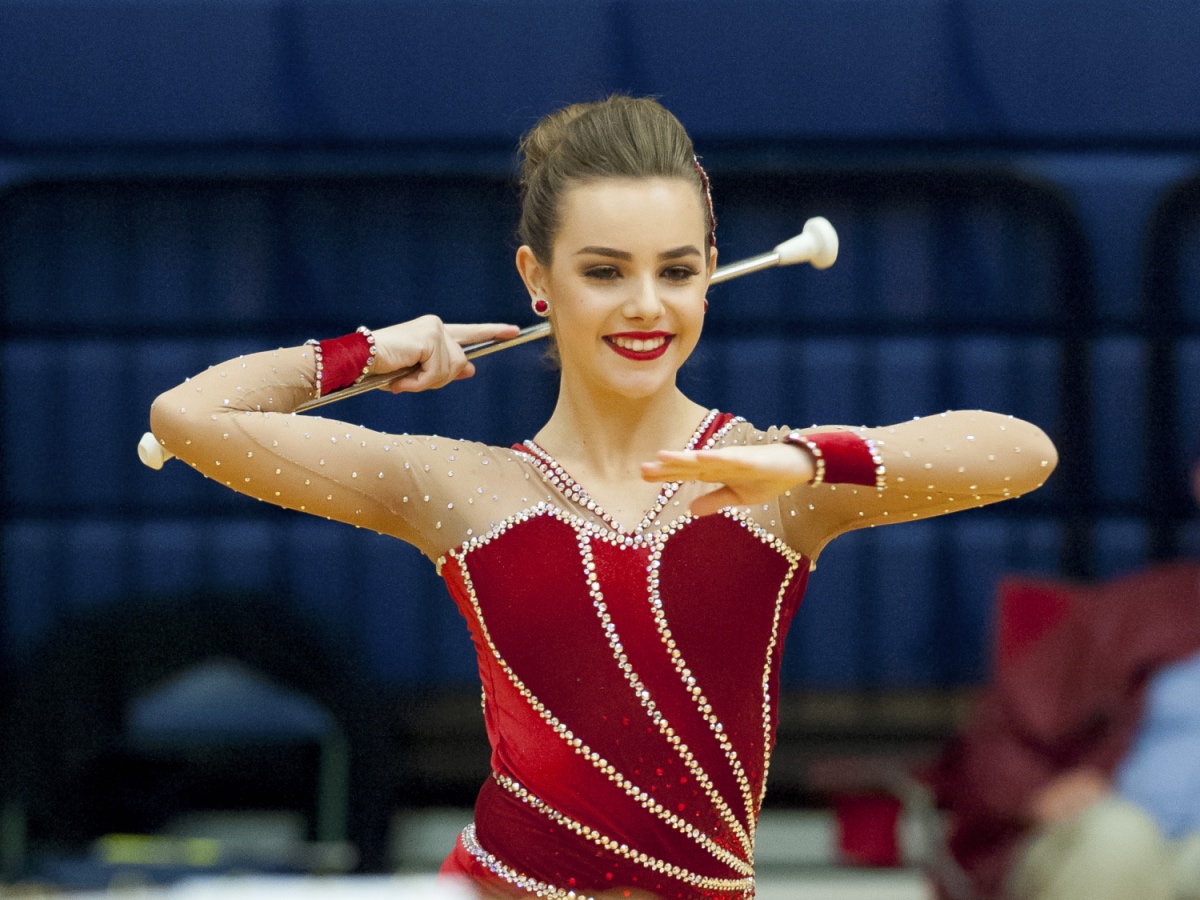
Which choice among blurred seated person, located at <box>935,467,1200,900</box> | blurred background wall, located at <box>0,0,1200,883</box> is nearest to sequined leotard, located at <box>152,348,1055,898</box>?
blurred seated person, located at <box>935,467,1200,900</box>

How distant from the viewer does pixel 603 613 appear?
137 cm

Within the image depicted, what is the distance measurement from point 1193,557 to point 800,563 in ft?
4.62

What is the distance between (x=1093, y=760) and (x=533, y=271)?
1171 millimetres

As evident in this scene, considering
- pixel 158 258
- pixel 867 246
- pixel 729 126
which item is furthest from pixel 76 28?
pixel 867 246

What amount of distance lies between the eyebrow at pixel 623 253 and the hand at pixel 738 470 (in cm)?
23

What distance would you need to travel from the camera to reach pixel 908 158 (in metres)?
2.67

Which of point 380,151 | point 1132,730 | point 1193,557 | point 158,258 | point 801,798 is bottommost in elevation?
point 801,798

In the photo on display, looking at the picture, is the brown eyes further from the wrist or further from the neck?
the wrist

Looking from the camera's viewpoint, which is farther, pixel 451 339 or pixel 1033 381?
pixel 1033 381

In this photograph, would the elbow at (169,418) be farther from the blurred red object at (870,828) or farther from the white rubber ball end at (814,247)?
the blurred red object at (870,828)

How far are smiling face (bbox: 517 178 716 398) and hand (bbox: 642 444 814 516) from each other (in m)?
0.19

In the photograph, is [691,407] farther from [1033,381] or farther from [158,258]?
[158,258]

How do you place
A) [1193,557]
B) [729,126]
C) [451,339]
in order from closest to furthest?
[451,339], [1193,557], [729,126]

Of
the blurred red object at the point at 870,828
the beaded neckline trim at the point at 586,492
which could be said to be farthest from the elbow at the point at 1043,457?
the blurred red object at the point at 870,828
